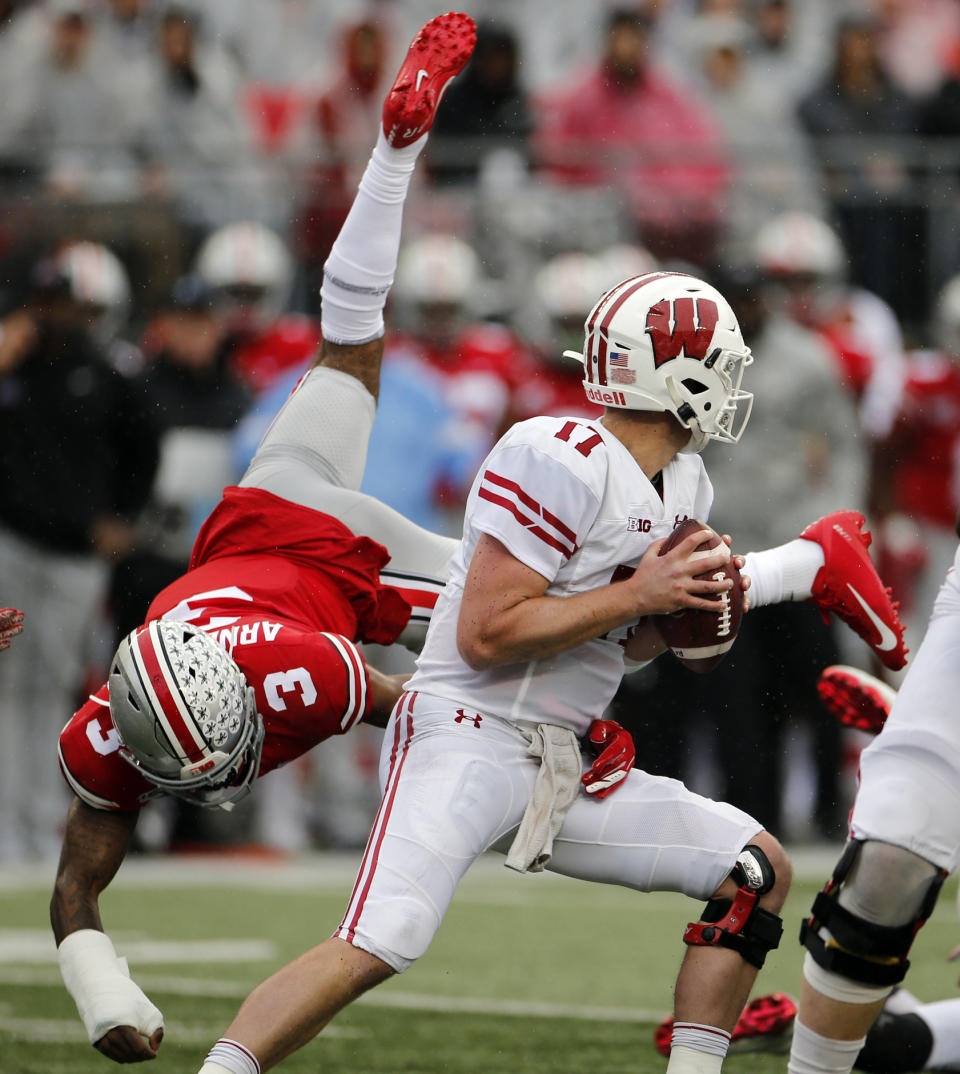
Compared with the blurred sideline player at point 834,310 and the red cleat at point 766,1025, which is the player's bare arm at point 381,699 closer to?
the red cleat at point 766,1025

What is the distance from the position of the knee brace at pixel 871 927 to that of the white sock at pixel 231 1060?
1.04 meters

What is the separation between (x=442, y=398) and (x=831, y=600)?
3.42 m

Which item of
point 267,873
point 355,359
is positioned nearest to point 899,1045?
point 355,359

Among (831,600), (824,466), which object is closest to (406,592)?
(831,600)

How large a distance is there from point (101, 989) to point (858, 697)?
1651mm

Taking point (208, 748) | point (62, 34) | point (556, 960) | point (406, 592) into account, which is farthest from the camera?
point (62, 34)

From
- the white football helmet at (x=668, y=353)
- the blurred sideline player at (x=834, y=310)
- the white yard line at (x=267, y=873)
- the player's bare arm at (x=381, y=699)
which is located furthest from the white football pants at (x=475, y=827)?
the blurred sideline player at (x=834, y=310)

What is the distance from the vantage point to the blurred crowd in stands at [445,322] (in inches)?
265

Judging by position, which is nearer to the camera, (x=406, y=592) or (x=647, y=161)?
(x=406, y=592)

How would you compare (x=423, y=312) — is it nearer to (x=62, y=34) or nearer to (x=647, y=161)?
(x=647, y=161)

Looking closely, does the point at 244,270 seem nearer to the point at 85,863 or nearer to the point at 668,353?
the point at 85,863

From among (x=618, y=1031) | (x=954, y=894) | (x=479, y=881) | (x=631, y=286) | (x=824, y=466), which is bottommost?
(x=479, y=881)

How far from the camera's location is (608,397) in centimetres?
359

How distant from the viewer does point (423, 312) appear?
7488mm
